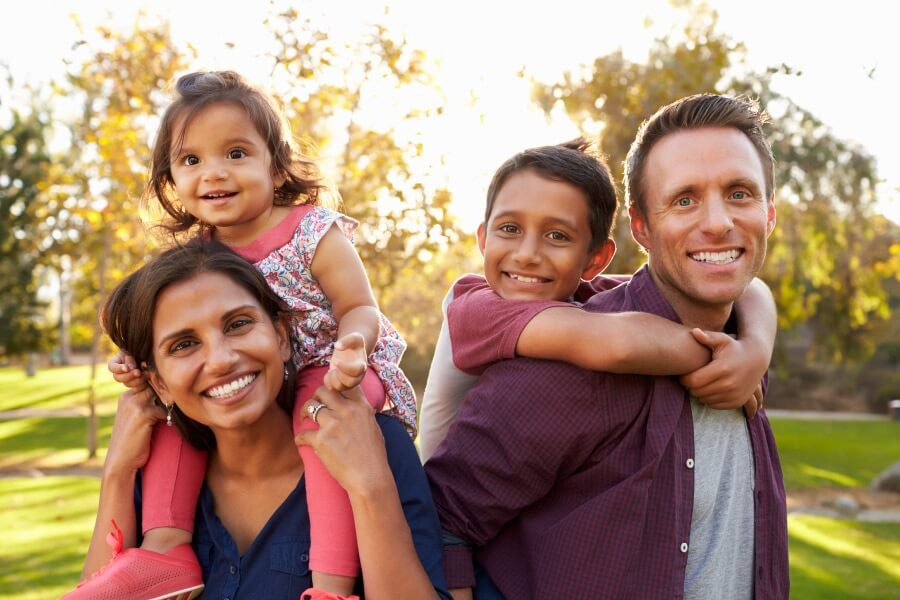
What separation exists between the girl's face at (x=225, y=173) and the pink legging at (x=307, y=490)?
0.54m

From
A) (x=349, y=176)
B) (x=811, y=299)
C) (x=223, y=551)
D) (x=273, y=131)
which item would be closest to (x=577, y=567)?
(x=223, y=551)

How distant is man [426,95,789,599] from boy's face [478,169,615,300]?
0.76 ft

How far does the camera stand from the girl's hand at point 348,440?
230 centimetres

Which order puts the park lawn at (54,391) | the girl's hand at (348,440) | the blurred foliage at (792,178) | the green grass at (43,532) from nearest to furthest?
the girl's hand at (348,440), the green grass at (43,532), the blurred foliage at (792,178), the park lawn at (54,391)

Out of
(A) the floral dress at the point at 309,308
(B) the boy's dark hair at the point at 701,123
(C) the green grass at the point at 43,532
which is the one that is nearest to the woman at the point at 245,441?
(A) the floral dress at the point at 309,308

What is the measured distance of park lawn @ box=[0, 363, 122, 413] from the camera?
26.0m

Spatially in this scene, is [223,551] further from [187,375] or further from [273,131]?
[273,131]

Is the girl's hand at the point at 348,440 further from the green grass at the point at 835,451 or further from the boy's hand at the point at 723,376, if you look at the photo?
the green grass at the point at 835,451

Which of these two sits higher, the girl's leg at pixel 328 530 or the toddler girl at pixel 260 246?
the toddler girl at pixel 260 246

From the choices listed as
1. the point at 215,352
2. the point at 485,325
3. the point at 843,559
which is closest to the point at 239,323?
the point at 215,352

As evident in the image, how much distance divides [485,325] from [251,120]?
1071mm

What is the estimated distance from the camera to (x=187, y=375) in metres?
2.37

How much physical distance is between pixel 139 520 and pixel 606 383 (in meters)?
1.45

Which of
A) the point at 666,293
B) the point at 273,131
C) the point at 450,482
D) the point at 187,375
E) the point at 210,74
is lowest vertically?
the point at 450,482
